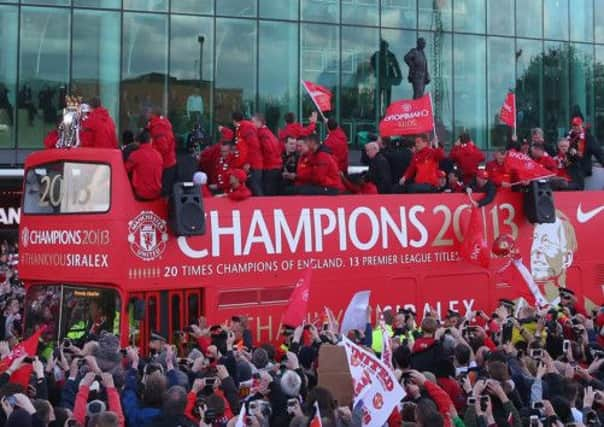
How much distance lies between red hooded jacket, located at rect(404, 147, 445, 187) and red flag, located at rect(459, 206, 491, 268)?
0.90 m

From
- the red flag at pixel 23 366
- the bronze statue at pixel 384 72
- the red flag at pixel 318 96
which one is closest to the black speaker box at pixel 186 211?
the red flag at pixel 23 366

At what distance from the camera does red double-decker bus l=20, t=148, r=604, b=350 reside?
1129 cm

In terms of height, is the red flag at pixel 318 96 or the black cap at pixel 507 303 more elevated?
the red flag at pixel 318 96

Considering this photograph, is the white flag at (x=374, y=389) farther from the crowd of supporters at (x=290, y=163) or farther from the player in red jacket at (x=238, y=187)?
the player in red jacket at (x=238, y=187)

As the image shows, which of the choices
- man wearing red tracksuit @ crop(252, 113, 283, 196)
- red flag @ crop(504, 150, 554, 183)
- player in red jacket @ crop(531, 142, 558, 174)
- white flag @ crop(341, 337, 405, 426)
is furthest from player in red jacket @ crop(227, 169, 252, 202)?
player in red jacket @ crop(531, 142, 558, 174)

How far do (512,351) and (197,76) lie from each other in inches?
733

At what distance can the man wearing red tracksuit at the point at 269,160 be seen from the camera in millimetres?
13289

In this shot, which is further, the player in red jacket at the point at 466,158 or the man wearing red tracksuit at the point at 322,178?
the player in red jacket at the point at 466,158

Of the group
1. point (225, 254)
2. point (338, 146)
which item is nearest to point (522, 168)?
point (338, 146)

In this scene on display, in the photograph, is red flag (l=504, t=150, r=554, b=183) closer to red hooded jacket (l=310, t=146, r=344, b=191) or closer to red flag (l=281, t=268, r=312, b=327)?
red hooded jacket (l=310, t=146, r=344, b=191)

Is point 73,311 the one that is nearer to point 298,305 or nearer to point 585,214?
point 298,305

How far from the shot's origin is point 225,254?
472 inches

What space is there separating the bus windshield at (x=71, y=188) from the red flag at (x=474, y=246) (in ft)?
17.7

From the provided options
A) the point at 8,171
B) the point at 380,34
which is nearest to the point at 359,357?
the point at 8,171
